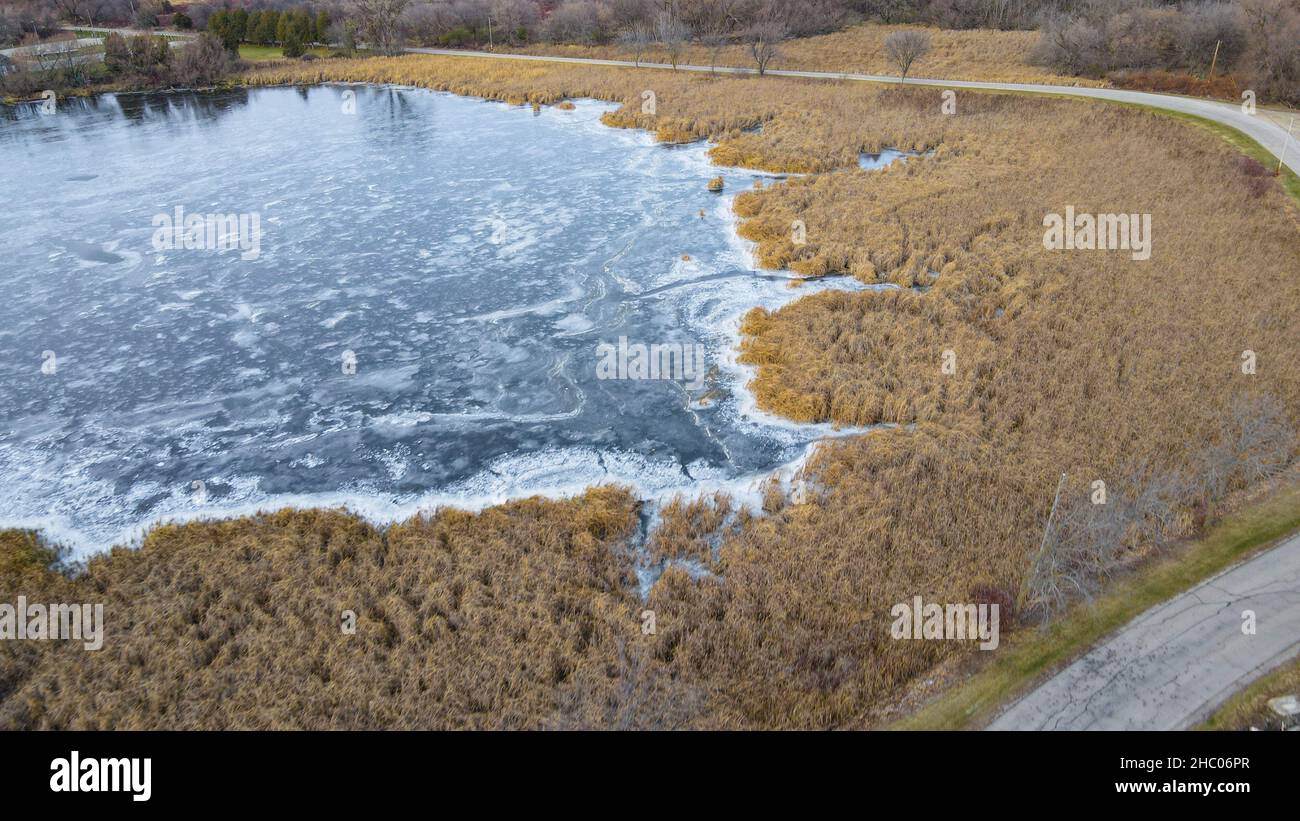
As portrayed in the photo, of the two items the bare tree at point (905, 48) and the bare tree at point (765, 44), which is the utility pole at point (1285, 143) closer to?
the bare tree at point (905, 48)

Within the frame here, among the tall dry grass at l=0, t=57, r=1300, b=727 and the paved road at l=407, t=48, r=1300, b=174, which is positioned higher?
the paved road at l=407, t=48, r=1300, b=174

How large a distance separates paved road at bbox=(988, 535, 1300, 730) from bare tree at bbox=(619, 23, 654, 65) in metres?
53.4

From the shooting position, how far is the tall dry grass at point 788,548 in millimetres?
10539

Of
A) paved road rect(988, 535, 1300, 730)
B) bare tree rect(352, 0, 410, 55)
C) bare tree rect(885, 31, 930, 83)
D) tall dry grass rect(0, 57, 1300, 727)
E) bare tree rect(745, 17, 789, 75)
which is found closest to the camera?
paved road rect(988, 535, 1300, 730)

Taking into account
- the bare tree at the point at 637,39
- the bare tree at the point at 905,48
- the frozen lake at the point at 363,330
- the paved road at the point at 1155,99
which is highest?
the bare tree at the point at 637,39

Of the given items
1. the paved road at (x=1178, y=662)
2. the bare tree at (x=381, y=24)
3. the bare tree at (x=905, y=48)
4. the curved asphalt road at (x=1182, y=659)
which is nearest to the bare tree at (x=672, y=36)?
the bare tree at (x=905, y=48)

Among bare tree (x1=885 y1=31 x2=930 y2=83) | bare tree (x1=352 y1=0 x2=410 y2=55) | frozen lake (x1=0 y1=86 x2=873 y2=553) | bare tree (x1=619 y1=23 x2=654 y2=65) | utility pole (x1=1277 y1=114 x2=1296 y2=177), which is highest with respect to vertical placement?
bare tree (x1=352 y1=0 x2=410 y2=55)

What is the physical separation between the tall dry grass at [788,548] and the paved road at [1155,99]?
11974 millimetres

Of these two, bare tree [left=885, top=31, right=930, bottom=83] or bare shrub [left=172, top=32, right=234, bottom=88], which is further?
bare shrub [left=172, top=32, right=234, bottom=88]

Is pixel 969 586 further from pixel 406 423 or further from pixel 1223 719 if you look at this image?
pixel 406 423

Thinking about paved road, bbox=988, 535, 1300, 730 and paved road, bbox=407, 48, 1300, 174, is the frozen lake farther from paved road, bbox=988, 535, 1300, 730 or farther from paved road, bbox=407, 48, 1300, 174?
paved road, bbox=407, 48, 1300, 174

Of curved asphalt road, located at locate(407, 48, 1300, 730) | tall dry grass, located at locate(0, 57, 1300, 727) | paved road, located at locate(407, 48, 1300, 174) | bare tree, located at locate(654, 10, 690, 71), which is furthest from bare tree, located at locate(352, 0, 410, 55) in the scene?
curved asphalt road, located at locate(407, 48, 1300, 730)

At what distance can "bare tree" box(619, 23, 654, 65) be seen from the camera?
187 ft

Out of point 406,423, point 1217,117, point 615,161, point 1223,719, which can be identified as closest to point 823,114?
point 615,161
